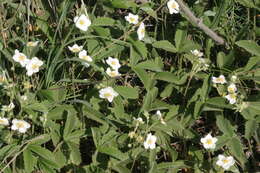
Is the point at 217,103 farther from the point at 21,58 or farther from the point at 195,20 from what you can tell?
the point at 21,58

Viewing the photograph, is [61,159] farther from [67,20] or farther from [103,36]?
[67,20]

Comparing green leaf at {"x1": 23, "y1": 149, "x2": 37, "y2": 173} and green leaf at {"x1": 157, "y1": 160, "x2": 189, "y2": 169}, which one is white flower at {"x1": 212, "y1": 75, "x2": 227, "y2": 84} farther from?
green leaf at {"x1": 23, "y1": 149, "x2": 37, "y2": 173}

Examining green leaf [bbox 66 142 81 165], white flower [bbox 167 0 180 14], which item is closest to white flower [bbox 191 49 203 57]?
white flower [bbox 167 0 180 14]

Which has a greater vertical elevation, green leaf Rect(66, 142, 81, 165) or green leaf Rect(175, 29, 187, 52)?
green leaf Rect(175, 29, 187, 52)

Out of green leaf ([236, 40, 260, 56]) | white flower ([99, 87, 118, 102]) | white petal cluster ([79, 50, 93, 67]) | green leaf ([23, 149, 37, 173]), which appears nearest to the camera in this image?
green leaf ([23, 149, 37, 173])

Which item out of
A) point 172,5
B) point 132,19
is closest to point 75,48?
point 132,19

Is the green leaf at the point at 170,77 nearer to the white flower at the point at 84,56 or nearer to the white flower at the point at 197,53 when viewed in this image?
the white flower at the point at 197,53

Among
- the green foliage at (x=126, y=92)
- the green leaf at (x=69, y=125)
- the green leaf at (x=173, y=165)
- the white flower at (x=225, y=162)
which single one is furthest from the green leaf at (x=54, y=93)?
the white flower at (x=225, y=162)

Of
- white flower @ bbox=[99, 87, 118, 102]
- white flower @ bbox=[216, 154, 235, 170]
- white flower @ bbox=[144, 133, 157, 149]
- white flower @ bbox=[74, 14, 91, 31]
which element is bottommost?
white flower @ bbox=[216, 154, 235, 170]
